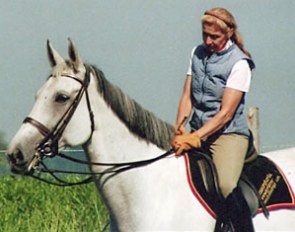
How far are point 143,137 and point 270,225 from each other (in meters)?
1.11

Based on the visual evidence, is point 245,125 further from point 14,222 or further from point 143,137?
point 14,222

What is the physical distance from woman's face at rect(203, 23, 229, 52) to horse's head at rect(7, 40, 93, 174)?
851mm

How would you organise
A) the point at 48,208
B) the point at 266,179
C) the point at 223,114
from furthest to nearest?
the point at 48,208 → the point at 266,179 → the point at 223,114

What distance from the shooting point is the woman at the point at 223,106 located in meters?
7.07

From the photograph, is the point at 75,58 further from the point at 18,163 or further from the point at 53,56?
the point at 18,163

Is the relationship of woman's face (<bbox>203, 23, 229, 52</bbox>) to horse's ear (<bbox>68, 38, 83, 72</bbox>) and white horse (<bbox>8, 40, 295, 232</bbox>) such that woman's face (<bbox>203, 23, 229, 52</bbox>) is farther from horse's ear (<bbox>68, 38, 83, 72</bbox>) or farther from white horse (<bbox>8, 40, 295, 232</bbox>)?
horse's ear (<bbox>68, 38, 83, 72</bbox>)

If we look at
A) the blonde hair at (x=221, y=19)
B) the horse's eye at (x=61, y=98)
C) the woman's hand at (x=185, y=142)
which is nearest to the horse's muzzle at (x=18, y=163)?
the horse's eye at (x=61, y=98)

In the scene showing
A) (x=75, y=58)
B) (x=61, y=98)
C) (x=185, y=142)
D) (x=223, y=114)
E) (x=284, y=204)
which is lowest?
(x=284, y=204)

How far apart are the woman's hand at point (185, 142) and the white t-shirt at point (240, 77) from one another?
42cm

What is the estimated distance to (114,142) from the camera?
7.13m

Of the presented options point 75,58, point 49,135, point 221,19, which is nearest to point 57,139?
point 49,135

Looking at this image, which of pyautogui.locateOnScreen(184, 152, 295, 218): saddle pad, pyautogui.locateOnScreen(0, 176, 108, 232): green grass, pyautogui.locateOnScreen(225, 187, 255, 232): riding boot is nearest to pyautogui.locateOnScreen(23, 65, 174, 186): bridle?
pyautogui.locateOnScreen(184, 152, 295, 218): saddle pad

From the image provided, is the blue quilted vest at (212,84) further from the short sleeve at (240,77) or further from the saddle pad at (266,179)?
the saddle pad at (266,179)

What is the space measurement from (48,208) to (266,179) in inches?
281
